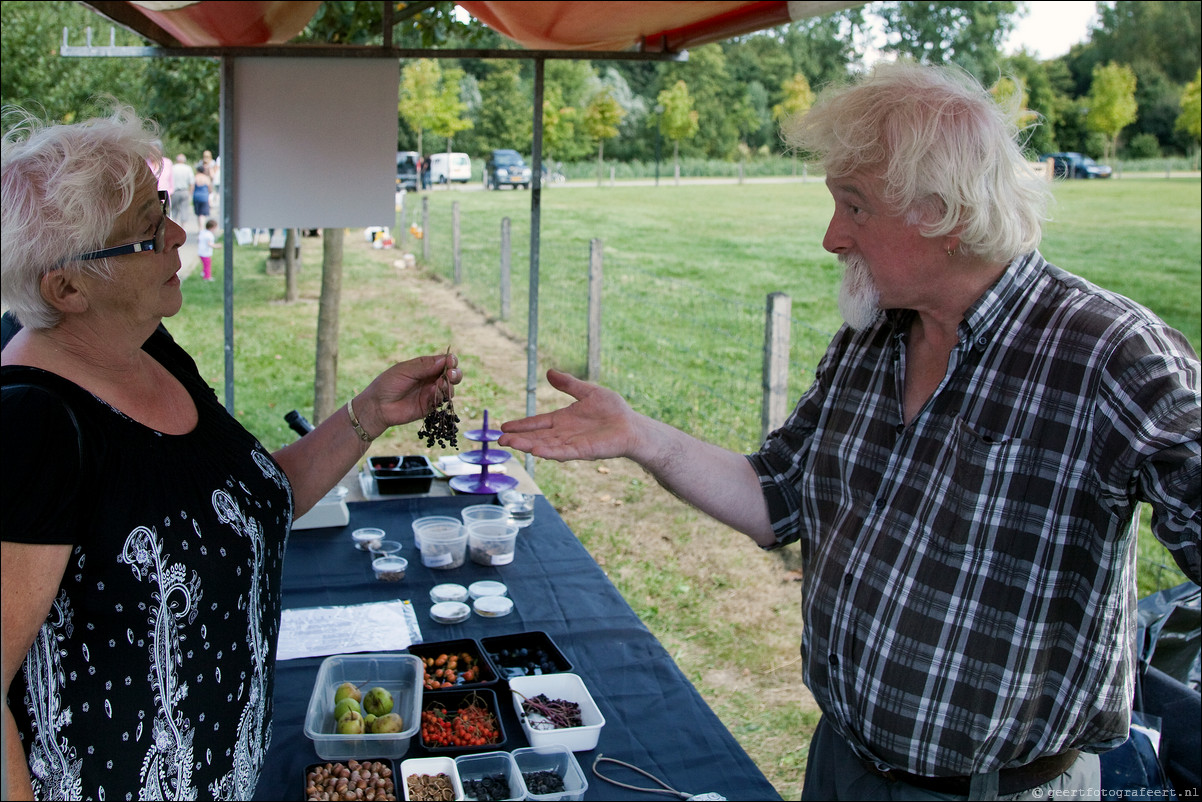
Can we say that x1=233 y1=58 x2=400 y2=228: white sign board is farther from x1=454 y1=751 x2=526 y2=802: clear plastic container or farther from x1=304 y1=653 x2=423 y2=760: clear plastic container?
x1=454 y1=751 x2=526 y2=802: clear plastic container

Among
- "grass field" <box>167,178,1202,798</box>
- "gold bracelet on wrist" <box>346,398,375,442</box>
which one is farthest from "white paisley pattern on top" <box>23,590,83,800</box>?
"grass field" <box>167,178,1202,798</box>

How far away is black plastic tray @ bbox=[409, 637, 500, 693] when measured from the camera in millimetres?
2229

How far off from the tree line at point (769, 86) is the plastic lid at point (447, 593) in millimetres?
19617

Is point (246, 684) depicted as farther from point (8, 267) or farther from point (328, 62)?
point (328, 62)

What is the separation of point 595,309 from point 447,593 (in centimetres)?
514

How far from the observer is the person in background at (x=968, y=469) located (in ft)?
4.87

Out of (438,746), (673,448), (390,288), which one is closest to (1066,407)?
(673,448)

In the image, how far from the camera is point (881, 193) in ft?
5.46

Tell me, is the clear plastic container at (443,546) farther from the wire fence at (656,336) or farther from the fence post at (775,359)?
the wire fence at (656,336)

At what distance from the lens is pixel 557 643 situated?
8.18ft

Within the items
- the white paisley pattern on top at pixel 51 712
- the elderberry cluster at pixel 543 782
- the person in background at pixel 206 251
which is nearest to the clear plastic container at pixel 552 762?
the elderberry cluster at pixel 543 782

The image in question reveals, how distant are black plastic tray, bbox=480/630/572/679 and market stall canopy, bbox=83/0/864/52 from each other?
84.4 inches

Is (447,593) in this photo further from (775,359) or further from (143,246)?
(775,359)

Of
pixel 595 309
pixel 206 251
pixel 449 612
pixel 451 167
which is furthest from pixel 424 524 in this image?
pixel 451 167
